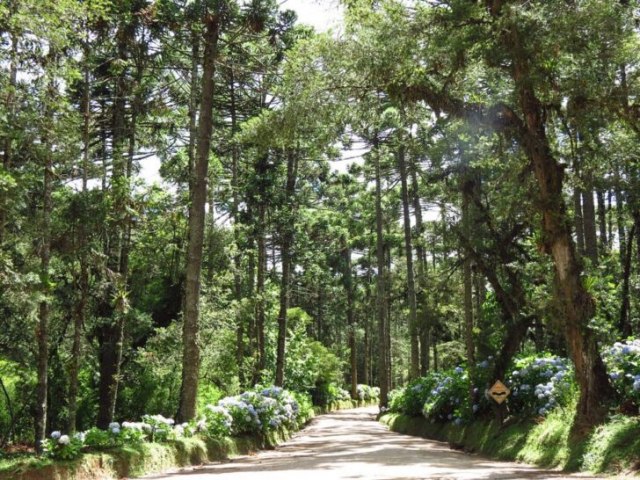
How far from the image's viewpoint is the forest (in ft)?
33.0

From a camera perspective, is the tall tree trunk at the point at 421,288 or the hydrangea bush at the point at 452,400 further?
the tall tree trunk at the point at 421,288

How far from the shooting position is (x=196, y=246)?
13.6 metres

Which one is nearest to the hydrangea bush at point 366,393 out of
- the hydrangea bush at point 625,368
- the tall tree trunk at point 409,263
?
the tall tree trunk at point 409,263

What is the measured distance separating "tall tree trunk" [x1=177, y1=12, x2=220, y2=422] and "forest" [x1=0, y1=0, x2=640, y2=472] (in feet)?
0.16

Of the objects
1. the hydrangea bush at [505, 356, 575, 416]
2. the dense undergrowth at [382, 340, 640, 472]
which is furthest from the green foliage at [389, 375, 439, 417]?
the hydrangea bush at [505, 356, 575, 416]

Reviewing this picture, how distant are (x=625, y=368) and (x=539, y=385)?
2.82 meters

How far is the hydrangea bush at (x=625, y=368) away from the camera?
384 inches

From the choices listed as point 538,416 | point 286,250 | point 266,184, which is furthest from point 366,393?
point 538,416

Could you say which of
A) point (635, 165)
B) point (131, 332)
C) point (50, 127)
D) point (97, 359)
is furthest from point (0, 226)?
point (635, 165)

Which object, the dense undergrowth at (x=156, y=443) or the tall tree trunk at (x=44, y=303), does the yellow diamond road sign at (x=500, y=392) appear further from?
the tall tree trunk at (x=44, y=303)

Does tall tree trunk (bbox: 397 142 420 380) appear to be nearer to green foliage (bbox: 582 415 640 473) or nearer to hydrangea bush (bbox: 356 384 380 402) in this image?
green foliage (bbox: 582 415 640 473)

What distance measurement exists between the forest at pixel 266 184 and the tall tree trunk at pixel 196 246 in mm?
50

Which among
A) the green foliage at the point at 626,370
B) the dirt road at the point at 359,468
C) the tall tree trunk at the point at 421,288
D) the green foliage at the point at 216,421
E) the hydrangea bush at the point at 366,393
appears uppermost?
the tall tree trunk at the point at 421,288

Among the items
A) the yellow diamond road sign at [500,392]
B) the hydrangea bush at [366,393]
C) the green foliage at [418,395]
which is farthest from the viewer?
the hydrangea bush at [366,393]
